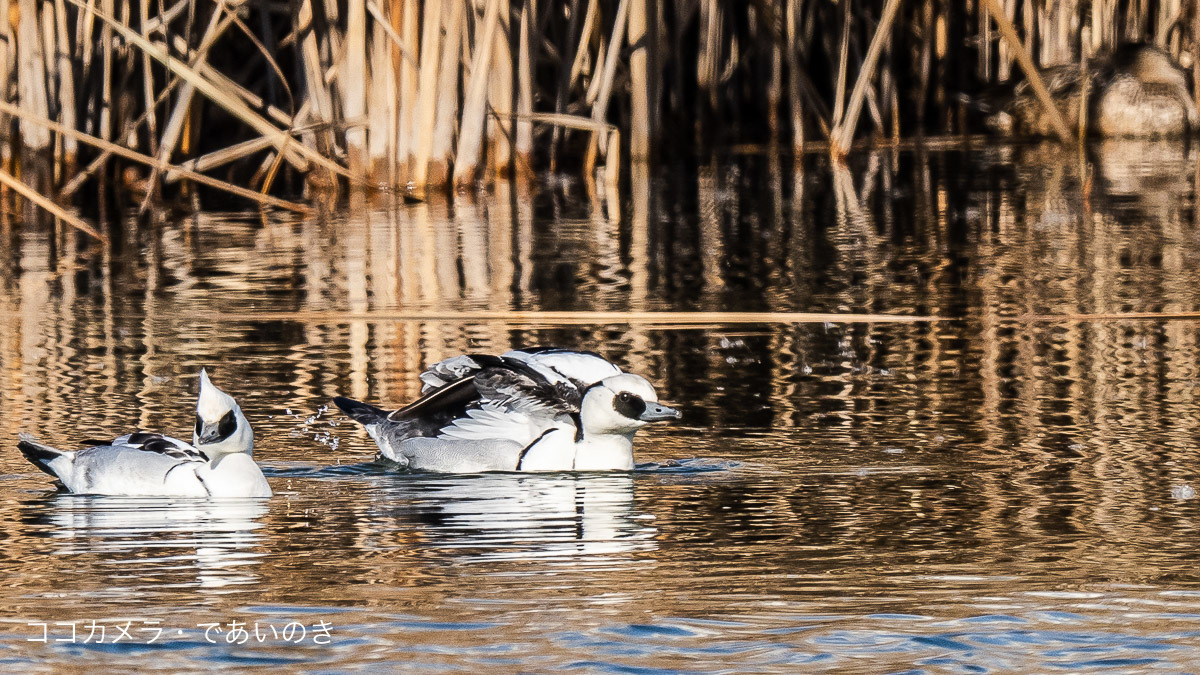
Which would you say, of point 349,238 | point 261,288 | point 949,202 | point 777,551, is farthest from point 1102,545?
point 949,202

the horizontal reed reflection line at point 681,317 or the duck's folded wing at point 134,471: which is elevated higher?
the horizontal reed reflection line at point 681,317

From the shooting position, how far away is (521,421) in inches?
227

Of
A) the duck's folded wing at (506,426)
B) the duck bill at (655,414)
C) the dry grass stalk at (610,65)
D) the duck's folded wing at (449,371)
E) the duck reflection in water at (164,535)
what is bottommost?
the duck reflection in water at (164,535)

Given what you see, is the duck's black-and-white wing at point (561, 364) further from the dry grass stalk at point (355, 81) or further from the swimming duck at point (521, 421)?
the dry grass stalk at point (355, 81)

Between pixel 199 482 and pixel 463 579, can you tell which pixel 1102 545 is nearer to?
pixel 463 579

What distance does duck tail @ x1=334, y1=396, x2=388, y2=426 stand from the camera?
19.4 ft

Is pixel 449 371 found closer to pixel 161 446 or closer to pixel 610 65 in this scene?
pixel 161 446

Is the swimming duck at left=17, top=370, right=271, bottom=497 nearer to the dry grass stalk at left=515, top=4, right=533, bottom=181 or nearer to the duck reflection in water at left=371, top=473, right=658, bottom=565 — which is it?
the duck reflection in water at left=371, top=473, right=658, bottom=565

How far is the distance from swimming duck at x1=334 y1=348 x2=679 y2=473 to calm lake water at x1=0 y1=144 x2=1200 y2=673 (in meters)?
0.11

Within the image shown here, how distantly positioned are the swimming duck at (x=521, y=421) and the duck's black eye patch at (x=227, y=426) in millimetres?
710

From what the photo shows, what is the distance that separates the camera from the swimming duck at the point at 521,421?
5.66 meters

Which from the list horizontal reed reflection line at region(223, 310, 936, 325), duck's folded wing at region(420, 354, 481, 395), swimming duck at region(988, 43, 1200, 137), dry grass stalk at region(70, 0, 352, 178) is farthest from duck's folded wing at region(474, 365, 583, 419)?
swimming duck at region(988, 43, 1200, 137)

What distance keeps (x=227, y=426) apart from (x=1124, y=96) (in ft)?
48.2

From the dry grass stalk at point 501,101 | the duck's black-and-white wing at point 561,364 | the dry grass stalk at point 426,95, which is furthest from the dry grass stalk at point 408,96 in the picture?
the duck's black-and-white wing at point 561,364
